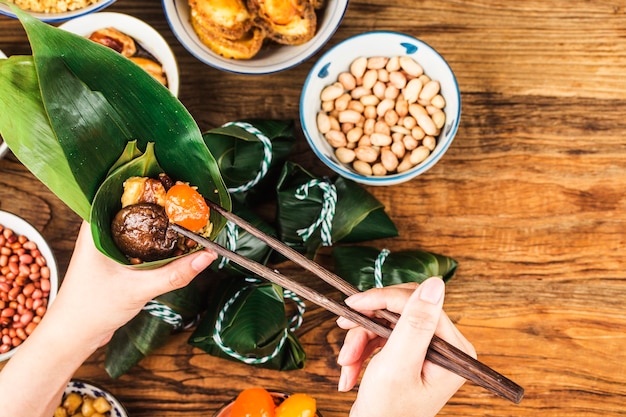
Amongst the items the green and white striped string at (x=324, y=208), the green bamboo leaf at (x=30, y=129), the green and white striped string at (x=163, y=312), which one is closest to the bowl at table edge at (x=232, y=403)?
the green and white striped string at (x=163, y=312)

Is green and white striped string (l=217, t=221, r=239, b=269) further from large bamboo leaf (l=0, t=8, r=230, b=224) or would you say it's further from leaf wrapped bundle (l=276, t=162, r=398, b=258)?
large bamboo leaf (l=0, t=8, r=230, b=224)

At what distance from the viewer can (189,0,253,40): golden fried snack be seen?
120cm

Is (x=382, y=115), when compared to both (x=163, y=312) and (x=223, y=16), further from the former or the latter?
(x=163, y=312)

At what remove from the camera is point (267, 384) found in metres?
1.36

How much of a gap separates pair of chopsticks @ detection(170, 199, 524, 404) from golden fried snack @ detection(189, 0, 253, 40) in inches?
17.4

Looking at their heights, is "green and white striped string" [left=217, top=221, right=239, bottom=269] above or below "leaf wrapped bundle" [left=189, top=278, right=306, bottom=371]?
above

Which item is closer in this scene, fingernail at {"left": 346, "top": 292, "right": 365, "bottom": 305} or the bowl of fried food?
fingernail at {"left": 346, "top": 292, "right": 365, "bottom": 305}

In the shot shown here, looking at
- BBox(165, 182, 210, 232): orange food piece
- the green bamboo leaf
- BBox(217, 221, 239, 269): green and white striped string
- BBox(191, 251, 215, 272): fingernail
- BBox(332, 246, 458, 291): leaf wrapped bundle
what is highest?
the green bamboo leaf

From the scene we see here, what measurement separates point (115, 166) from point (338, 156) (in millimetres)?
526

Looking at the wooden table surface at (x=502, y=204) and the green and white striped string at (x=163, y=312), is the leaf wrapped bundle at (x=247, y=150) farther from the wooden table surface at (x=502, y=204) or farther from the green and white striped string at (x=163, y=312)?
the green and white striped string at (x=163, y=312)

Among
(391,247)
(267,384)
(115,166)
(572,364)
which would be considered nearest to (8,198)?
(115,166)

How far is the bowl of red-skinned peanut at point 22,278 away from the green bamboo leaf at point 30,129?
42 cm

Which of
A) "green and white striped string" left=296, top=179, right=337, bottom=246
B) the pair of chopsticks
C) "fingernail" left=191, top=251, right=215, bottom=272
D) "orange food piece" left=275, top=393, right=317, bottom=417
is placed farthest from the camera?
"green and white striped string" left=296, top=179, right=337, bottom=246

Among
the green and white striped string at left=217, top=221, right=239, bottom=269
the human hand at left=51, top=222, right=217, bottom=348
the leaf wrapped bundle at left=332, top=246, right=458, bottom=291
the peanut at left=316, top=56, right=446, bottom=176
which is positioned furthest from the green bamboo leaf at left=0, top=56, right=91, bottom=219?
the leaf wrapped bundle at left=332, top=246, right=458, bottom=291
